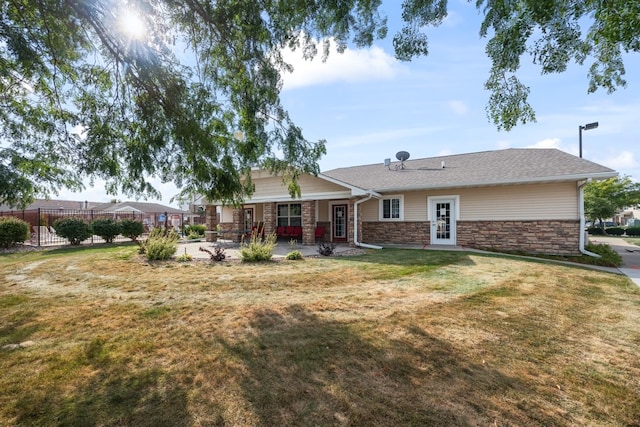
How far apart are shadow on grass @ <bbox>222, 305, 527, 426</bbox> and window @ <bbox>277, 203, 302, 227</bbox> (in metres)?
13.1

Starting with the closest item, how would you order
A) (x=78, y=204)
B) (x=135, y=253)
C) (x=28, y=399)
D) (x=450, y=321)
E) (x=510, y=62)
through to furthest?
(x=28, y=399), (x=510, y=62), (x=450, y=321), (x=135, y=253), (x=78, y=204)

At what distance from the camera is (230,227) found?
1950cm

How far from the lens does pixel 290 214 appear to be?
17328mm

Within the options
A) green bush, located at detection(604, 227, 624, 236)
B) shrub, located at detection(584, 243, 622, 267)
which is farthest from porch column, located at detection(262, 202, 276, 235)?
green bush, located at detection(604, 227, 624, 236)

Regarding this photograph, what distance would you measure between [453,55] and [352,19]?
1792 millimetres

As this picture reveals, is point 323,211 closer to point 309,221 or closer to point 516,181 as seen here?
point 309,221

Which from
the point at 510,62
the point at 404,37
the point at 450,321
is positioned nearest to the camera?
the point at 510,62

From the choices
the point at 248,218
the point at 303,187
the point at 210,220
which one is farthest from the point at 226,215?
the point at 303,187

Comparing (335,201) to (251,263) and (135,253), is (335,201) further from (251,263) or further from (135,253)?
(135,253)

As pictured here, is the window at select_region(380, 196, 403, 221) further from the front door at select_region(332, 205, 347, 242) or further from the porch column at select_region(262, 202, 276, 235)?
the porch column at select_region(262, 202, 276, 235)

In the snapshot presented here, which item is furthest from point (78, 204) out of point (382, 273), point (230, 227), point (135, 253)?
point (382, 273)

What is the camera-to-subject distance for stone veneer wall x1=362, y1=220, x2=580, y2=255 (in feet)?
37.3

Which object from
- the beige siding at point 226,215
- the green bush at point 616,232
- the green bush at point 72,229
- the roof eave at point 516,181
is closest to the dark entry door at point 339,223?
the roof eave at point 516,181

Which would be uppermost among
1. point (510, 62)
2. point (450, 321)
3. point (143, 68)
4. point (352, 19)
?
point (352, 19)
